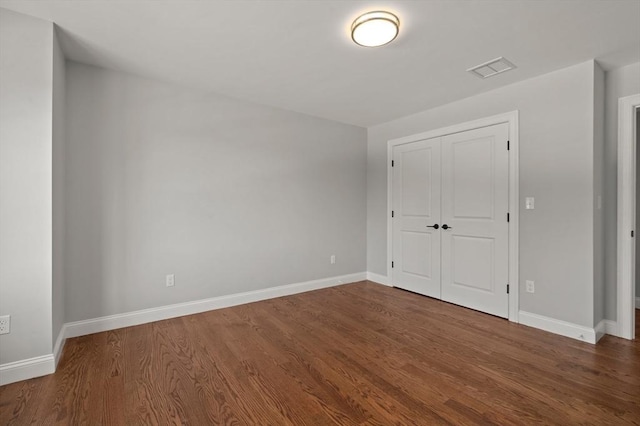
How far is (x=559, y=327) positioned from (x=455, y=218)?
1.46 m

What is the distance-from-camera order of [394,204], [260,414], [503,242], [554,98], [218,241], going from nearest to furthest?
1. [260,414]
2. [554,98]
3. [503,242]
4. [218,241]
5. [394,204]

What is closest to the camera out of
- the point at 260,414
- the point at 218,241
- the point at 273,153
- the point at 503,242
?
the point at 260,414

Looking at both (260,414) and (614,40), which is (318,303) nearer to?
(260,414)

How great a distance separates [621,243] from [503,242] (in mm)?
922

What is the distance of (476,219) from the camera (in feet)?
11.4

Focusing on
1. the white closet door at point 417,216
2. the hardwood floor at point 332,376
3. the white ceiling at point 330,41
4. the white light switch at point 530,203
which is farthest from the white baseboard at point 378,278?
the white ceiling at point 330,41

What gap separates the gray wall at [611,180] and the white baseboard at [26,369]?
4.69 m

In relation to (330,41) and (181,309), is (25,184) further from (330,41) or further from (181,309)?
(330,41)

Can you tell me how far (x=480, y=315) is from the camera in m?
3.30

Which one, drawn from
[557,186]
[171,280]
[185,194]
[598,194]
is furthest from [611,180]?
[171,280]

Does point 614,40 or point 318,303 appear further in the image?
point 318,303

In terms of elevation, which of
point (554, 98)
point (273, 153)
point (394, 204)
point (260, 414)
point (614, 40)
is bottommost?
point (260, 414)

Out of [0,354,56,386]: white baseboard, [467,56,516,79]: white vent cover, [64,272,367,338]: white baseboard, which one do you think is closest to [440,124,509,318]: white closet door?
[467,56,516,79]: white vent cover

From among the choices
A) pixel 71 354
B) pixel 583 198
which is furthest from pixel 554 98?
pixel 71 354
